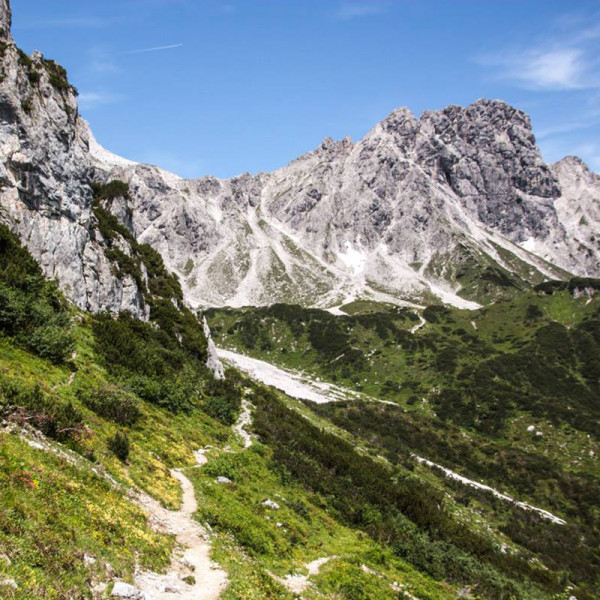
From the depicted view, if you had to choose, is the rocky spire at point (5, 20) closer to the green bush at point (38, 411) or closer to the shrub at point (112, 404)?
the shrub at point (112, 404)

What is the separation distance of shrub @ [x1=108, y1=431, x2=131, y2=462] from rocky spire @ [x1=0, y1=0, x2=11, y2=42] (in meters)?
46.0

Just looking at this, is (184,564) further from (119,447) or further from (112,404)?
(112,404)

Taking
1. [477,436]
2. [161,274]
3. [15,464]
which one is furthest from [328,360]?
[15,464]

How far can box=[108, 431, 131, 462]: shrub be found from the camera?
16797 mm

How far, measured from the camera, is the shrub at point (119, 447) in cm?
1680

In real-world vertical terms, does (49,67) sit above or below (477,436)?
above

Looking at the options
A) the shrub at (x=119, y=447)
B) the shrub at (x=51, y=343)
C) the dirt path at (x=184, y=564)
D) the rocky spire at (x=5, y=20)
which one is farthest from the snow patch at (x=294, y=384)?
the dirt path at (x=184, y=564)

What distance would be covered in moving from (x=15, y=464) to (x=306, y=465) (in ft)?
71.0

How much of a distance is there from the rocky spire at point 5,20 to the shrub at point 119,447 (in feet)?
151

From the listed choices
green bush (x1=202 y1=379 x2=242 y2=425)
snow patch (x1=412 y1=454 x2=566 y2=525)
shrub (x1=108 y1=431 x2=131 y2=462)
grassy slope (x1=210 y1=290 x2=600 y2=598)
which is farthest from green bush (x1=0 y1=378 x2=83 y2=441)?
snow patch (x1=412 y1=454 x2=566 y2=525)

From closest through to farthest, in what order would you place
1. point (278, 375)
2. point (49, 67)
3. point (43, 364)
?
1. point (43, 364)
2. point (49, 67)
3. point (278, 375)

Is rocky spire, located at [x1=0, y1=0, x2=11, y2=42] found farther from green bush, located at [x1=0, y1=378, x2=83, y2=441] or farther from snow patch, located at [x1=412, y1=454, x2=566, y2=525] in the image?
snow patch, located at [x1=412, y1=454, x2=566, y2=525]

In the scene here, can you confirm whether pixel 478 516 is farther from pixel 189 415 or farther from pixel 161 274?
pixel 161 274

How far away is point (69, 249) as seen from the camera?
39.7 metres
